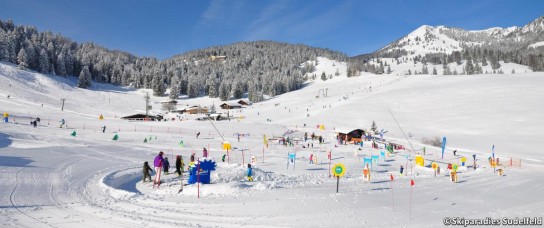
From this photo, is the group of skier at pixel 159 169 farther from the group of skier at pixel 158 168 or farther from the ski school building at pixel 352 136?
the ski school building at pixel 352 136

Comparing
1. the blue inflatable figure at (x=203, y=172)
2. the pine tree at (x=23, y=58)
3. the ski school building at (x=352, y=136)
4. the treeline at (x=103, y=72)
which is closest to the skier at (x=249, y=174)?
the blue inflatable figure at (x=203, y=172)

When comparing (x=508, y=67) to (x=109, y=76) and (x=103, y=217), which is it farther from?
(x=103, y=217)

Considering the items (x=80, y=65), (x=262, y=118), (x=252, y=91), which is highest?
(x=80, y=65)

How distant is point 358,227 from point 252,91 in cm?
11427

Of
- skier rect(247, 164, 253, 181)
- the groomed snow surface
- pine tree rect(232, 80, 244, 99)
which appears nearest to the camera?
the groomed snow surface

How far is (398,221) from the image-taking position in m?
10.4

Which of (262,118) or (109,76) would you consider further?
(109,76)

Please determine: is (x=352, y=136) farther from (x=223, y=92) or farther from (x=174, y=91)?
(x=174, y=91)

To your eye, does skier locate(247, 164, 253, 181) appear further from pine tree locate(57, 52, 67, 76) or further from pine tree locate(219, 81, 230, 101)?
pine tree locate(57, 52, 67, 76)

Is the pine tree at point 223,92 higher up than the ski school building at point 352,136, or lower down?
higher up

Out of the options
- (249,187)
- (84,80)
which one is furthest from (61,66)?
(249,187)

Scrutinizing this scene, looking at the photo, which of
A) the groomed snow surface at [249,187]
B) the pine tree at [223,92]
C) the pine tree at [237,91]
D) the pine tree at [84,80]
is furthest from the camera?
the pine tree at [237,91]

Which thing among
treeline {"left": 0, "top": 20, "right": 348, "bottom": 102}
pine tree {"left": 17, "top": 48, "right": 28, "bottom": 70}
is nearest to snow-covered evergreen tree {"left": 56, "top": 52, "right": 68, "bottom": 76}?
treeline {"left": 0, "top": 20, "right": 348, "bottom": 102}

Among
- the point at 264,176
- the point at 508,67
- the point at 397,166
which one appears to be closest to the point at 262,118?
the point at 397,166
